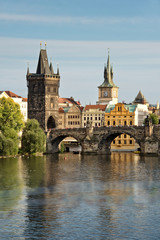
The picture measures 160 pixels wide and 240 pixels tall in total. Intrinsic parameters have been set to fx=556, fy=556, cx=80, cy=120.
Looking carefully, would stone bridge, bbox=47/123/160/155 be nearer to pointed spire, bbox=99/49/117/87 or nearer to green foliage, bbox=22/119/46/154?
green foliage, bbox=22/119/46/154

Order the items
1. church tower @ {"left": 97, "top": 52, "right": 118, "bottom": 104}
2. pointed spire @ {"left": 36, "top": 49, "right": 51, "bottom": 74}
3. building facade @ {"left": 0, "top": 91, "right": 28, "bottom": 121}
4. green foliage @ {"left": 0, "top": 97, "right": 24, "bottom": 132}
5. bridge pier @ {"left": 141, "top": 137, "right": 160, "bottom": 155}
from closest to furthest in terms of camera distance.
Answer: green foliage @ {"left": 0, "top": 97, "right": 24, "bottom": 132} → bridge pier @ {"left": 141, "top": 137, "right": 160, "bottom": 155} → pointed spire @ {"left": 36, "top": 49, "right": 51, "bottom": 74} → building facade @ {"left": 0, "top": 91, "right": 28, "bottom": 121} → church tower @ {"left": 97, "top": 52, "right": 118, "bottom": 104}

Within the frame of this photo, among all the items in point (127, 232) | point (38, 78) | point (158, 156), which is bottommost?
point (127, 232)

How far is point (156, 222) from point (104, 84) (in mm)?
136833

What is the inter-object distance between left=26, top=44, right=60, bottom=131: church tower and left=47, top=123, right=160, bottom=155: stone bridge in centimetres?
1368

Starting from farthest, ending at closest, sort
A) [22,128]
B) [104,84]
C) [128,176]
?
1. [104,84]
2. [22,128]
3. [128,176]

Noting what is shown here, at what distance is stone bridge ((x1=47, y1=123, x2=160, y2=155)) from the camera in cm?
11538

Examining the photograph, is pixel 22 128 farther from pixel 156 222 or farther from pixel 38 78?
pixel 156 222

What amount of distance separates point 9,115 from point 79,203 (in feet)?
178

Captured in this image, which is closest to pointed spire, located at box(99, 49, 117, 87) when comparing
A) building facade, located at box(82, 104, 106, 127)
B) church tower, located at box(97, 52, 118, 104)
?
church tower, located at box(97, 52, 118, 104)

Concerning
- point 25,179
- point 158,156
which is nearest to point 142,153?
point 158,156

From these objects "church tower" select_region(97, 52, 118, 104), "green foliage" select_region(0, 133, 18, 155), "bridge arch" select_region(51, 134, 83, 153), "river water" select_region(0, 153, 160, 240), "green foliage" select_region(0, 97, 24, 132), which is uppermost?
"church tower" select_region(97, 52, 118, 104)

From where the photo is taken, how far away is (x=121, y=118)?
505ft

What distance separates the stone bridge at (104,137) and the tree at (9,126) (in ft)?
61.4

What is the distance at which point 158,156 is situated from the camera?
111 metres
